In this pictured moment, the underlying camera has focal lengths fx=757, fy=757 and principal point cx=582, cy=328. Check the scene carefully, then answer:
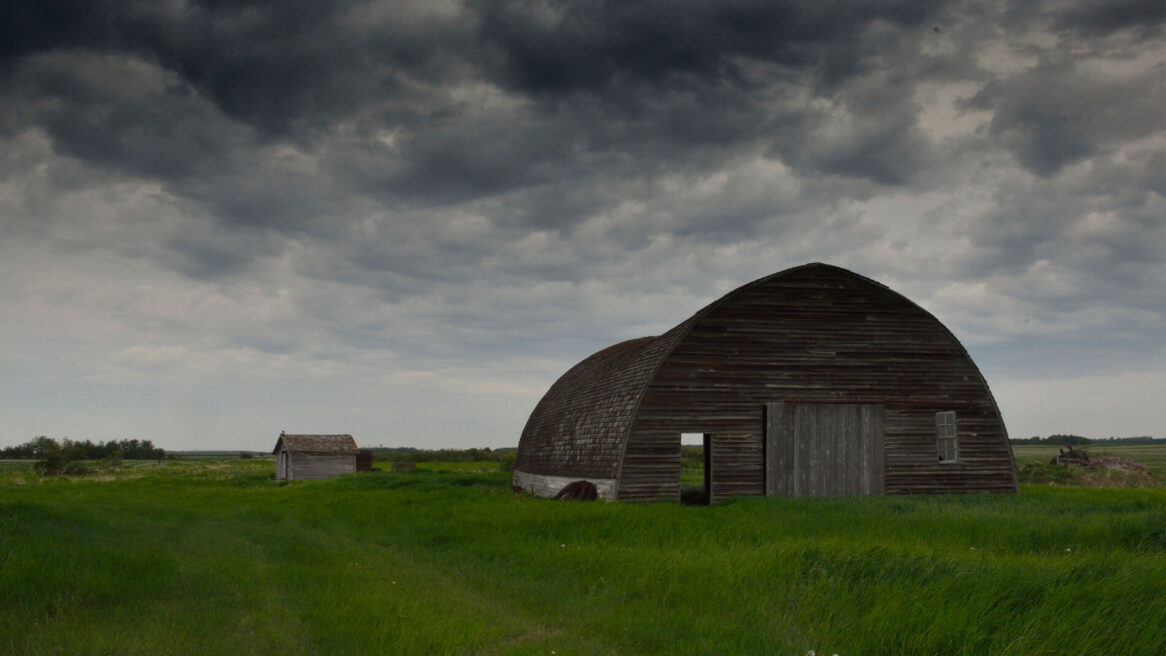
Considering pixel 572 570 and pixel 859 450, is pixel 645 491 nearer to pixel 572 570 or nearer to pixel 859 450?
pixel 859 450

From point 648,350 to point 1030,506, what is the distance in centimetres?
1148

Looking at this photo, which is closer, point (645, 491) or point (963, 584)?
point (963, 584)

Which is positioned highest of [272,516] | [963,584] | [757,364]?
[757,364]

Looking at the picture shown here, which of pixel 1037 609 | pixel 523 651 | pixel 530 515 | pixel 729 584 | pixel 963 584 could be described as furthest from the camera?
pixel 530 515

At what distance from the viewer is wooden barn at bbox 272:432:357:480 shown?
5844 cm

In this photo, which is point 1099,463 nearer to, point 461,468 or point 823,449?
point 823,449

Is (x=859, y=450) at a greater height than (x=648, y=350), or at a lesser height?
lesser

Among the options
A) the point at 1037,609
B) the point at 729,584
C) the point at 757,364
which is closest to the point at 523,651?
the point at 729,584

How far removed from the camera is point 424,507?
22.3 meters

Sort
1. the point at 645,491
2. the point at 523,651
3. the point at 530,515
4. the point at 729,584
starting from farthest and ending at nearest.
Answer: the point at 645,491 < the point at 530,515 < the point at 729,584 < the point at 523,651

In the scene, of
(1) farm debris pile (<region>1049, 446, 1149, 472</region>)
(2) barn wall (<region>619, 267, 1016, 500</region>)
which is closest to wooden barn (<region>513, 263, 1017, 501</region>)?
(2) barn wall (<region>619, 267, 1016, 500</region>)

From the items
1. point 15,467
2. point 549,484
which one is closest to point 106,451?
point 15,467

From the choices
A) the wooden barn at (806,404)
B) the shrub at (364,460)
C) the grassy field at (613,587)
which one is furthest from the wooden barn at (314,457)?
the grassy field at (613,587)

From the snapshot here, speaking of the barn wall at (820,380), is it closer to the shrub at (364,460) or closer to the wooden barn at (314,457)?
the wooden barn at (314,457)
